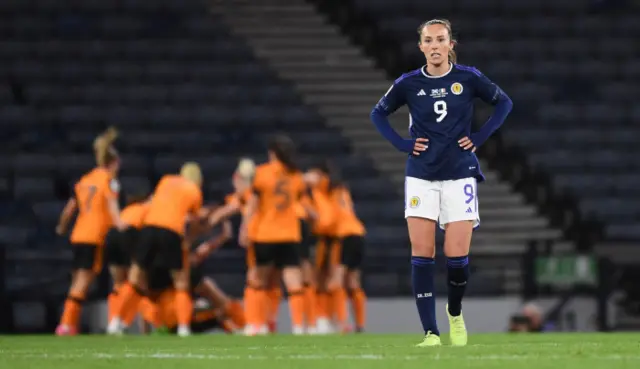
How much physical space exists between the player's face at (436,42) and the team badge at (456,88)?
0.16 metres

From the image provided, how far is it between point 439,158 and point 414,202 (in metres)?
0.27

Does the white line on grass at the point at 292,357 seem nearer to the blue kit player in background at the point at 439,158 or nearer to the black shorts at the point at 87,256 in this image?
the blue kit player in background at the point at 439,158

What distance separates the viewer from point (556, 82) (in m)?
21.7

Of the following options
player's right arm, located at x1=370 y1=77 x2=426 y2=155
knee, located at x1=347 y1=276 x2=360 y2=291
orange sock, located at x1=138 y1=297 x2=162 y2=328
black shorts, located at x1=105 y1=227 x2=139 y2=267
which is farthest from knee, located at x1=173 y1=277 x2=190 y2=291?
player's right arm, located at x1=370 y1=77 x2=426 y2=155

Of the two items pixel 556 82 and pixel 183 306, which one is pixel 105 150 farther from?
pixel 556 82

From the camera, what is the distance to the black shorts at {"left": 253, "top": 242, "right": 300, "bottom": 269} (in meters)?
13.6

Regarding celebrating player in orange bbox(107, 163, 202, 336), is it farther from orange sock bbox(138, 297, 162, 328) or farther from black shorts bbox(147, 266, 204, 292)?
orange sock bbox(138, 297, 162, 328)

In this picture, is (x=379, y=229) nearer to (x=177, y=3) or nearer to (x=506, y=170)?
(x=506, y=170)

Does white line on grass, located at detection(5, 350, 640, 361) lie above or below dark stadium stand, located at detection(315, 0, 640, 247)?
below

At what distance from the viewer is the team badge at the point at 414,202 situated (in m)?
8.12

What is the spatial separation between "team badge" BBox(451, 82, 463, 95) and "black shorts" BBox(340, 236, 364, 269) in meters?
7.14

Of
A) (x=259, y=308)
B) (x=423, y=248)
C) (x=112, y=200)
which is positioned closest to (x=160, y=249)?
(x=112, y=200)

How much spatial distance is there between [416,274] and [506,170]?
40.2 feet

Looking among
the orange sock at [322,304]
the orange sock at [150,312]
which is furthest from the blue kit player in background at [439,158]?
the orange sock at [322,304]
